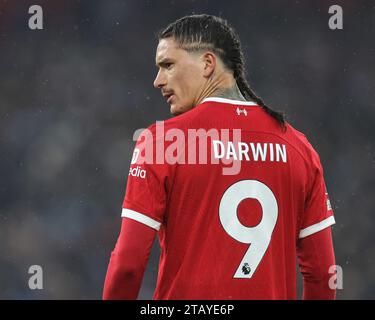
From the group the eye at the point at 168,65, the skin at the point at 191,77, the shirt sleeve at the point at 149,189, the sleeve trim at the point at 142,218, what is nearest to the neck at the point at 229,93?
the skin at the point at 191,77

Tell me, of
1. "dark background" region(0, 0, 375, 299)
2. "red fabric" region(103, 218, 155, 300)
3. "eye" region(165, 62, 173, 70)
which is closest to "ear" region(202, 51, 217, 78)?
"eye" region(165, 62, 173, 70)

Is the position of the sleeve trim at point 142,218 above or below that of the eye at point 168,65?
below

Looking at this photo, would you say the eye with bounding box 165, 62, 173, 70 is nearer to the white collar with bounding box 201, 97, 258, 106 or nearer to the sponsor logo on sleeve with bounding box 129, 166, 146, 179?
the white collar with bounding box 201, 97, 258, 106

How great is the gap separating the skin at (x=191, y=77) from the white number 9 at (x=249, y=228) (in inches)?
11.9

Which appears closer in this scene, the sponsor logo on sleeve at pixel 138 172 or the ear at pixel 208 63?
the sponsor logo on sleeve at pixel 138 172

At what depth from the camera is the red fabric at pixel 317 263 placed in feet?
7.26

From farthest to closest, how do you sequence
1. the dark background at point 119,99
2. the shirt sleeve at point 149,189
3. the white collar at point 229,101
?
the dark background at point 119,99 → the white collar at point 229,101 → the shirt sleeve at point 149,189

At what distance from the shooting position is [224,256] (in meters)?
2.01

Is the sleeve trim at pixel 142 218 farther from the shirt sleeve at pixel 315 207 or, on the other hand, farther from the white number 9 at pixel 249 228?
the shirt sleeve at pixel 315 207

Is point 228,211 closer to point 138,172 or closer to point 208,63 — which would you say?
point 138,172

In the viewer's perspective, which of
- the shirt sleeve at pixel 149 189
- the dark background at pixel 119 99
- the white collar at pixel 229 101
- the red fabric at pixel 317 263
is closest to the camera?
the shirt sleeve at pixel 149 189
